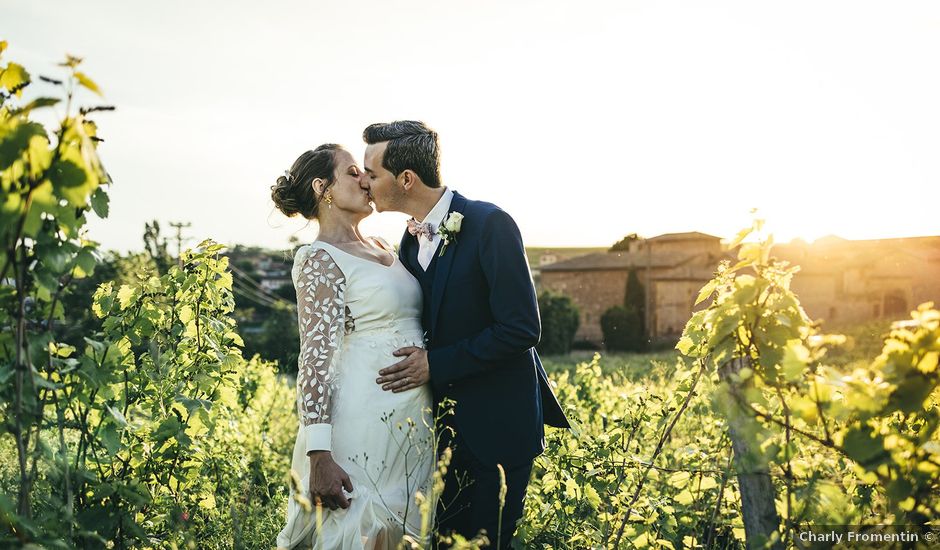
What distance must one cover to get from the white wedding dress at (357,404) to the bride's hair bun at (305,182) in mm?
372

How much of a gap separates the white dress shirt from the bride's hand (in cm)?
112

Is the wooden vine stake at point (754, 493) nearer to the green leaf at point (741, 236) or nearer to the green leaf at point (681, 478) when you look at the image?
the green leaf at point (741, 236)

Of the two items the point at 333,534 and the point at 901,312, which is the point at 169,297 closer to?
the point at 333,534

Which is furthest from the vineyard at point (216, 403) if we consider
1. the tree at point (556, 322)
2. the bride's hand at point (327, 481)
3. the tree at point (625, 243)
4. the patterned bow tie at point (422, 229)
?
the tree at point (625, 243)

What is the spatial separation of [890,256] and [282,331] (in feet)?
77.1

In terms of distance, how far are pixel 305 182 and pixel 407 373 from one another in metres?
1.23

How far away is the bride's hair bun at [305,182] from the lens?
403 centimetres

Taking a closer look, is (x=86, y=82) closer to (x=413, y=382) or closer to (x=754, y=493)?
(x=413, y=382)

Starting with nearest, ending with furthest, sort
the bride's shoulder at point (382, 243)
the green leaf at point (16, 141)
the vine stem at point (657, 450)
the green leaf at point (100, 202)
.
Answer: the green leaf at point (16, 141) < the green leaf at point (100, 202) < the vine stem at point (657, 450) < the bride's shoulder at point (382, 243)

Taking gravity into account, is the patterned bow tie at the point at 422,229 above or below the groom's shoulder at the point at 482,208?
below

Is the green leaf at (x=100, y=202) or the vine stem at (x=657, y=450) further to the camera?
the vine stem at (x=657, y=450)

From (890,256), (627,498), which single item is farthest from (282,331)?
(627,498)

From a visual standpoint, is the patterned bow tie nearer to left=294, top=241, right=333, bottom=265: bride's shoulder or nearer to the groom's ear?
the groom's ear

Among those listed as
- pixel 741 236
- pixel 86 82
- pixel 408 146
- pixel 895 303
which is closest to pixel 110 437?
pixel 86 82
